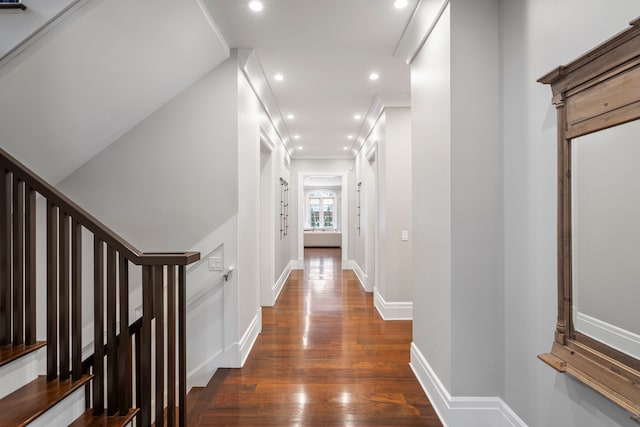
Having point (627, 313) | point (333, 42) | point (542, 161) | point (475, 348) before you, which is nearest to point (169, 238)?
point (333, 42)

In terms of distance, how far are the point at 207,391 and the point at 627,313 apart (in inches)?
101

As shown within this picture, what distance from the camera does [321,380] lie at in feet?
8.76

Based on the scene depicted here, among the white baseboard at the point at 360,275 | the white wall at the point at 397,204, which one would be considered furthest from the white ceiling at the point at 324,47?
the white baseboard at the point at 360,275

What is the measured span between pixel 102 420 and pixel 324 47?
2955 mm

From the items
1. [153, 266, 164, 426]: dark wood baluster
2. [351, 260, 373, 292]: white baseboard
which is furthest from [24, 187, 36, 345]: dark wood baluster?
[351, 260, 373, 292]: white baseboard

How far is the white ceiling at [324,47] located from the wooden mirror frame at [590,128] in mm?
1336

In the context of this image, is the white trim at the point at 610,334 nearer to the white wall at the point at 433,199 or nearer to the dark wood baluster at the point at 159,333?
the white wall at the point at 433,199

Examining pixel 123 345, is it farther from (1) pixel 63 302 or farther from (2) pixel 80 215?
(2) pixel 80 215

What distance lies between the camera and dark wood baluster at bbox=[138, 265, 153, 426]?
5.65 feet

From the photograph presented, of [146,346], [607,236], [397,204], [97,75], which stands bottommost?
[146,346]

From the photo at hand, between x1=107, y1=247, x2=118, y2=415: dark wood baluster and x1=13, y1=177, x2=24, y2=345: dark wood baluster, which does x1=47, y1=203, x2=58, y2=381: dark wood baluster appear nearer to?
x1=13, y1=177, x2=24, y2=345: dark wood baluster

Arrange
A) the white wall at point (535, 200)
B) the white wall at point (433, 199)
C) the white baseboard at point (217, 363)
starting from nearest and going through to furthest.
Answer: the white wall at point (535, 200) → the white wall at point (433, 199) → the white baseboard at point (217, 363)

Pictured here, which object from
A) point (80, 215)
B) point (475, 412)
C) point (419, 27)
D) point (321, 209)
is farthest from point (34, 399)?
point (321, 209)

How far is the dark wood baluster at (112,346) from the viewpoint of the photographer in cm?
169
